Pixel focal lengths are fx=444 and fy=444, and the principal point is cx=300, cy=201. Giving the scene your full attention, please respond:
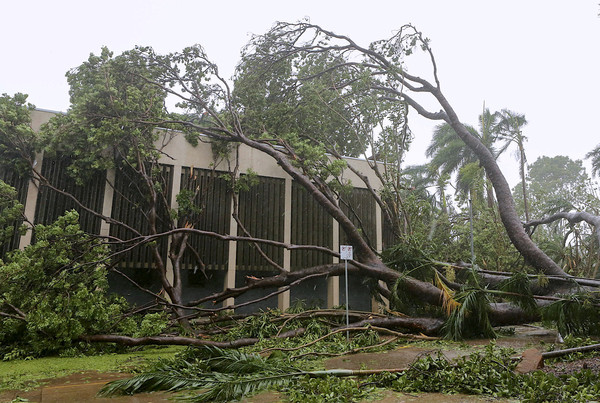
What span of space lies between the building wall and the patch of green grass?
14.6 feet

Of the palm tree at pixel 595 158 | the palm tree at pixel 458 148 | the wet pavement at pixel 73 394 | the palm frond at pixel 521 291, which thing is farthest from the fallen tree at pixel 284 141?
the palm tree at pixel 595 158

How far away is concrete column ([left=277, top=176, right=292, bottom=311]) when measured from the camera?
12383 millimetres

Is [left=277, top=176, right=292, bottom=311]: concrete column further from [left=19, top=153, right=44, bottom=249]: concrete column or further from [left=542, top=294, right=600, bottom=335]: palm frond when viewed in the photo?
[left=542, top=294, right=600, bottom=335]: palm frond

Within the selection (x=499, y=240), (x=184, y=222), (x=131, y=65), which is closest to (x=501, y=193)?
(x=499, y=240)

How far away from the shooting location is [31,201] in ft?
33.6

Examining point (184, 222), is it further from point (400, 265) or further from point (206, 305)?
point (400, 265)

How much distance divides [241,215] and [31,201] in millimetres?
5054

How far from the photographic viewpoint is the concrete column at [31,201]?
33.0 feet

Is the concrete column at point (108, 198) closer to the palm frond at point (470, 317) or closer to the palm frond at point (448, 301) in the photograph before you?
the palm frond at point (448, 301)

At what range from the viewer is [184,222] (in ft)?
37.7

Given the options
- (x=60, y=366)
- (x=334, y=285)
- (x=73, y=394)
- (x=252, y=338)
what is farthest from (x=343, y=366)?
(x=334, y=285)

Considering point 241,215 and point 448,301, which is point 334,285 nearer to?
point 241,215

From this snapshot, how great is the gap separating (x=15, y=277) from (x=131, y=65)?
5.83 metres

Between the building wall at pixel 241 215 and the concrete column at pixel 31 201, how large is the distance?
52 millimetres
